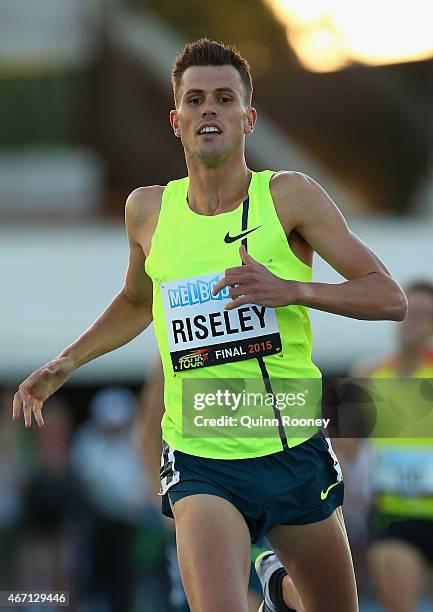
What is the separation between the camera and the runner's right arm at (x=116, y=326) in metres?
5.18

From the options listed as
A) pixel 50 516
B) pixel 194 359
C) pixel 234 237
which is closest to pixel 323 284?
pixel 234 237

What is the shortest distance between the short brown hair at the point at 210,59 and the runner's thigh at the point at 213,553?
1.53 m

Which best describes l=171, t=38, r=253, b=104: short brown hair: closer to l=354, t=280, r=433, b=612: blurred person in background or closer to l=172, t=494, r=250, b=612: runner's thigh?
l=172, t=494, r=250, b=612: runner's thigh

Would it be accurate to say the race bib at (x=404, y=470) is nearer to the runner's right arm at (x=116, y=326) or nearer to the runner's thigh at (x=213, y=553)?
the runner's right arm at (x=116, y=326)

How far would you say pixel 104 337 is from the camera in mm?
5438

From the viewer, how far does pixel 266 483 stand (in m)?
4.81

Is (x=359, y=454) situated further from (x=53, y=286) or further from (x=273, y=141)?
(x=273, y=141)

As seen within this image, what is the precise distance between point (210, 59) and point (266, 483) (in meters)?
1.57

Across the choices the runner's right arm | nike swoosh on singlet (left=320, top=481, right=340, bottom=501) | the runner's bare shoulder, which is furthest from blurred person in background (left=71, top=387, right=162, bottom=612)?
nike swoosh on singlet (left=320, top=481, right=340, bottom=501)

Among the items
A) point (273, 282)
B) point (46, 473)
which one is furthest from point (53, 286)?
point (273, 282)

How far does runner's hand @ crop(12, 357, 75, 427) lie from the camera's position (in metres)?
5.14

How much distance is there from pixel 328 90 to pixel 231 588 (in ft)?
45.9

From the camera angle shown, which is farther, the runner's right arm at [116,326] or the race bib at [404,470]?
the race bib at [404,470]

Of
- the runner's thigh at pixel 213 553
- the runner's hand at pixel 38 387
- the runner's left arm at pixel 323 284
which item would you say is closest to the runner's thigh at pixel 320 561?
the runner's thigh at pixel 213 553
